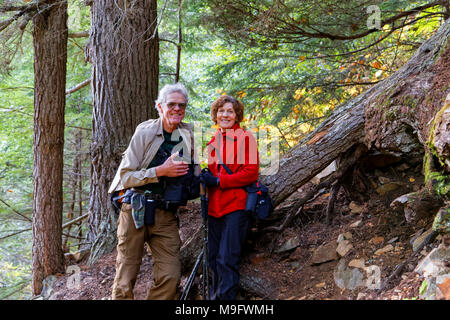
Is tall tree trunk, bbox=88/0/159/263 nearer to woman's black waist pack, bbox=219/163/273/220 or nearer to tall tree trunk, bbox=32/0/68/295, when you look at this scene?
tall tree trunk, bbox=32/0/68/295

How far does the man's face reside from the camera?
4039 mm

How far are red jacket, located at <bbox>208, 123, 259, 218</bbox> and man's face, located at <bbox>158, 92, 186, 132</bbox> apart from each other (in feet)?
1.76

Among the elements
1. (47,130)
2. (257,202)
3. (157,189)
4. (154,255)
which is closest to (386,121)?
(257,202)

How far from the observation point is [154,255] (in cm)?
410

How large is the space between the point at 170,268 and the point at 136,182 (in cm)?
103

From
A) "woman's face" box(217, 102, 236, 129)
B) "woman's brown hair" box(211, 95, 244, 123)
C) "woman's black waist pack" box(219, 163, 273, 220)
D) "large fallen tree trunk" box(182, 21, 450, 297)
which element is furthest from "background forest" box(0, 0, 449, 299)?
"woman's black waist pack" box(219, 163, 273, 220)

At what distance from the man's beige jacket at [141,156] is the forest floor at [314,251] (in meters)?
1.45

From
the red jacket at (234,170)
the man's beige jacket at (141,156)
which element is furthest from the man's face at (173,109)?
the red jacket at (234,170)

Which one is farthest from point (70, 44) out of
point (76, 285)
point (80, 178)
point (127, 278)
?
point (127, 278)

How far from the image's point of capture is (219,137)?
13.9 feet

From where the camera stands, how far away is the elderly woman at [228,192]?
4.02 m

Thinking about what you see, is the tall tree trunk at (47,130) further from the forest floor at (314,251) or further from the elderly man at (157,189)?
the elderly man at (157,189)

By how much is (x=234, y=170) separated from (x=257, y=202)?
1.50ft
